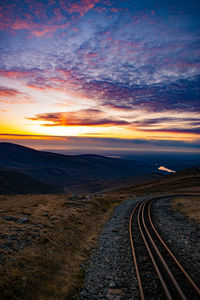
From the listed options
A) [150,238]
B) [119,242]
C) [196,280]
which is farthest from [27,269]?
[150,238]

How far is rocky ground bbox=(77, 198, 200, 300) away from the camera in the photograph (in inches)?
324

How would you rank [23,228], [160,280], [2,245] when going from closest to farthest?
1. [160,280]
2. [2,245]
3. [23,228]

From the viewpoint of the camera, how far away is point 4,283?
7.07 metres

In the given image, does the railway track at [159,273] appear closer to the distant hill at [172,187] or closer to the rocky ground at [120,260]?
the rocky ground at [120,260]

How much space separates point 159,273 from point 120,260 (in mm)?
2983

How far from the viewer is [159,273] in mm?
8945

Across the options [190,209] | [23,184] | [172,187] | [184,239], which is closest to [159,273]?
[184,239]

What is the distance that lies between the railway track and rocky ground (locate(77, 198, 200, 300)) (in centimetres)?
50

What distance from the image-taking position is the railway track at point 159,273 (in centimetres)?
758

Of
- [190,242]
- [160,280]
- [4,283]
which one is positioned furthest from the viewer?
[190,242]

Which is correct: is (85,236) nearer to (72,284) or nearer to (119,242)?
(119,242)

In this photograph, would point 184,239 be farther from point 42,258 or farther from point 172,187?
point 172,187

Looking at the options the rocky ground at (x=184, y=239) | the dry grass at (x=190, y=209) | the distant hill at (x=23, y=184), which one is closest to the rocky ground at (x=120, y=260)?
the rocky ground at (x=184, y=239)

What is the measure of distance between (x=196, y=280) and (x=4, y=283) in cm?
958
